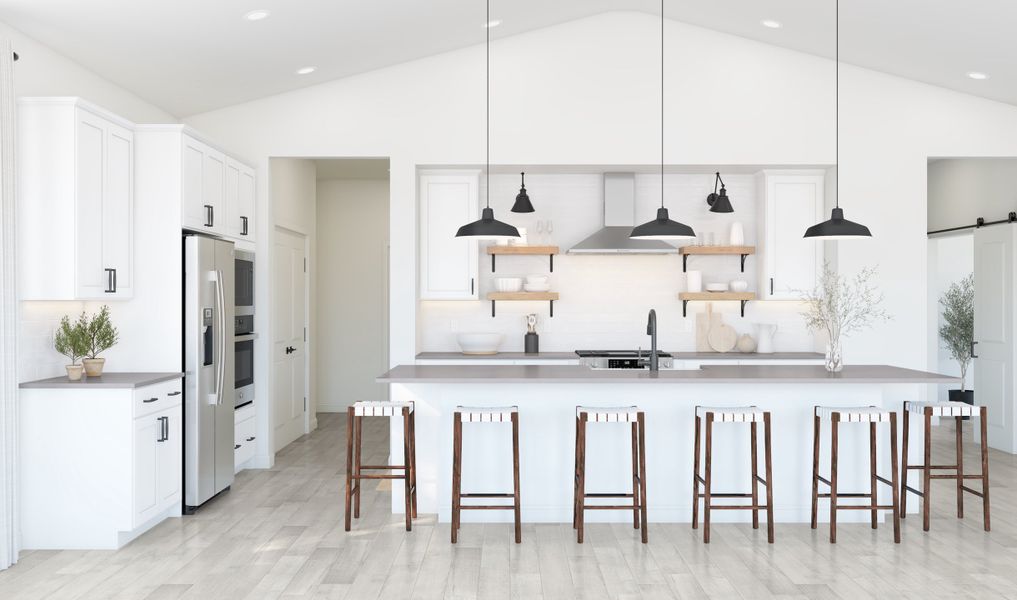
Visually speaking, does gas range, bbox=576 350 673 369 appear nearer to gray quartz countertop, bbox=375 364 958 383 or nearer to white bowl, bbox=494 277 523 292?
white bowl, bbox=494 277 523 292

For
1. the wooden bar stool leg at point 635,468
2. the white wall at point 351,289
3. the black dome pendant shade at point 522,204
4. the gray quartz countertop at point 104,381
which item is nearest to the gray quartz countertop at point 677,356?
the black dome pendant shade at point 522,204

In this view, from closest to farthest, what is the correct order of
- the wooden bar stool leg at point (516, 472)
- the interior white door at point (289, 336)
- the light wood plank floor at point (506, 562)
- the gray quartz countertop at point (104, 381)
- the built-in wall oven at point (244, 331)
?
the light wood plank floor at point (506, 562), the gray quartz countertop at point (104, 381), the wooden bar stool leg at point (516, 472), the built-in wall oven at point (244, 331), the interior white door at point (289, 336)

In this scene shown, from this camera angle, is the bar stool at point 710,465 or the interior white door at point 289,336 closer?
the bar stool at point 710,465

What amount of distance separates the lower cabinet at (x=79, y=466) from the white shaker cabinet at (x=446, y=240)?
9.55 feet

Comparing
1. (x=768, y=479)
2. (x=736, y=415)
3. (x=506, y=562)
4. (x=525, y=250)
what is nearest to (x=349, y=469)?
(x=506, y=562)

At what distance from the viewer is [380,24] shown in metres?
5.59

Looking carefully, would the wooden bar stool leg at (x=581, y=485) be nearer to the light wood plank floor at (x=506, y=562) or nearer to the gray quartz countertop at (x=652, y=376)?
the light wood plank floor at (x=506, y=562)

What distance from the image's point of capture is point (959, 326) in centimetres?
895

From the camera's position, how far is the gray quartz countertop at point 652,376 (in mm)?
4516

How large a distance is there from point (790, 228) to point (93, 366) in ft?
18.2

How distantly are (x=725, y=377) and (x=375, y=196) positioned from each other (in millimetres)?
6184

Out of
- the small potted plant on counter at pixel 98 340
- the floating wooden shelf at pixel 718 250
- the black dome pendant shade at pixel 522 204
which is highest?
the black dome pendant shade at pixel 522 204

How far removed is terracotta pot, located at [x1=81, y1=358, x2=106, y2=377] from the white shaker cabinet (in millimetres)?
2754

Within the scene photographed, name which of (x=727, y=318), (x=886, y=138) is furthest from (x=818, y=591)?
(x=886, y=138)
